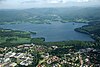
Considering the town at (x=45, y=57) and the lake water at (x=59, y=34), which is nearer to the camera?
the town at (x=45, y=57)

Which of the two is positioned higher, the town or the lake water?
the town

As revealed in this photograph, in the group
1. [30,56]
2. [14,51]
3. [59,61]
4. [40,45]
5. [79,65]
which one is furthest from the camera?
[40,45]

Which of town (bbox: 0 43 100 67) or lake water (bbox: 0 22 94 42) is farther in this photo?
lake water (bbox: 0 22 94 42)

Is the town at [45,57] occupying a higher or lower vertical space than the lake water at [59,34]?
higher

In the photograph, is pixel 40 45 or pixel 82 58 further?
pixel 40 45

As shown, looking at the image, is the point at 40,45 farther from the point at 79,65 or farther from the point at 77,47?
the point at 79,65

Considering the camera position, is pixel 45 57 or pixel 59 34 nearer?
pixel 45 57

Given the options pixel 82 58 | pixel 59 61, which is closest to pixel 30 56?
pixel 59 61

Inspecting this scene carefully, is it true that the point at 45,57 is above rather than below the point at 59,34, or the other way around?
above
